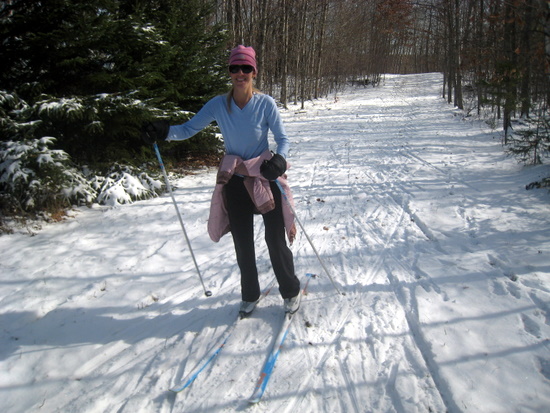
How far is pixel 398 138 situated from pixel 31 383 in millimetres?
12290

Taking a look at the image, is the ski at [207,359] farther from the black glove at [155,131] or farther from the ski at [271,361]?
the black glove at [155,131]

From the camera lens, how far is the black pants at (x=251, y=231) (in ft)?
9.36

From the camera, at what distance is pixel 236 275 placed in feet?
12.8

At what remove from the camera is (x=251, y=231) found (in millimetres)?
2941

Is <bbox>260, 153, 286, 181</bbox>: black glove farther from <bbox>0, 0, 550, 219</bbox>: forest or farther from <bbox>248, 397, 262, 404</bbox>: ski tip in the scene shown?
<bbox>0, 0, 550, 219</bbox>: forest

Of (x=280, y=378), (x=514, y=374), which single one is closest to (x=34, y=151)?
(x=280, y=378)

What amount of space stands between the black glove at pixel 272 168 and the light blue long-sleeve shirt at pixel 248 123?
0.14 metres

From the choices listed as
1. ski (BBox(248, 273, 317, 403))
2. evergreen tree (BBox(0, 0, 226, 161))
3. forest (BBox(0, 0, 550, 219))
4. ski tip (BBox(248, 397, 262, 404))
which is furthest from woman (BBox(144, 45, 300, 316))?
evergreen tree (BBox(0, 0, 226, 161))

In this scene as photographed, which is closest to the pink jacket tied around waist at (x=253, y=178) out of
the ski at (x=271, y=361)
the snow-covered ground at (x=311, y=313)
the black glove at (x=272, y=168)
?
the black glove at (x=272, y=168)

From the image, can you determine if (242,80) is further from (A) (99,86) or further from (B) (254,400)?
Result: (A) (99,86)

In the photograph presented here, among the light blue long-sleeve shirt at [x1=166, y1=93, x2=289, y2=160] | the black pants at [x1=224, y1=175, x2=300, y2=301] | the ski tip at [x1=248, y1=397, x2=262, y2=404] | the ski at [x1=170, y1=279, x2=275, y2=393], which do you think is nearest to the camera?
the ski tip at [x1=248, y1=397, x2=262, y2=404]

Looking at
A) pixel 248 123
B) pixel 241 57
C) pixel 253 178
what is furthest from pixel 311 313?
pixel 241 57

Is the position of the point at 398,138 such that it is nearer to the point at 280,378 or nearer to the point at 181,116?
the point at 181,116

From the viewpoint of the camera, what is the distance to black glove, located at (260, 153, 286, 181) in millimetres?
2594
